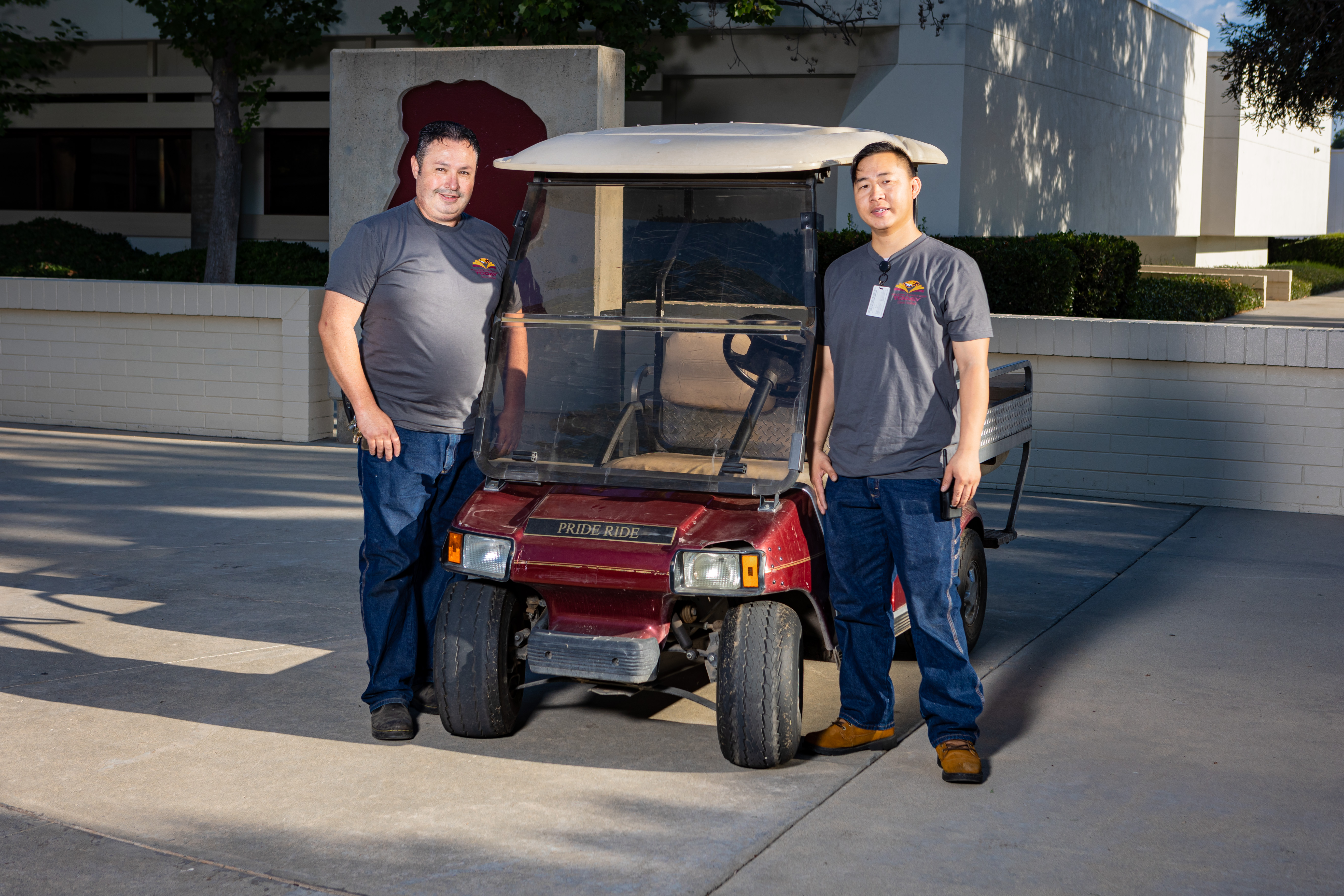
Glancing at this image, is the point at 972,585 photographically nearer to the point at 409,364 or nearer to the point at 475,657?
the point at 475,657

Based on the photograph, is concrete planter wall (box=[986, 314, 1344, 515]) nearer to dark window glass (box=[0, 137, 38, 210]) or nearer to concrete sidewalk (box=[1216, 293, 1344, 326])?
concrete sidewalk (box=[1216, 293, 1344, 326])

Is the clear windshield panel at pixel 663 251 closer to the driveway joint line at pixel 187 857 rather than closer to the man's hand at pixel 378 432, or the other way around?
the man's hand at pixel 378 432

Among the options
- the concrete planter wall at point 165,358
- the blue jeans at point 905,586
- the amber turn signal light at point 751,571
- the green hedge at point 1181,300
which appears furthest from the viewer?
the green hedge at point 1181,300

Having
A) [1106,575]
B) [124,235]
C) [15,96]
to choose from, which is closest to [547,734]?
[1106,575]

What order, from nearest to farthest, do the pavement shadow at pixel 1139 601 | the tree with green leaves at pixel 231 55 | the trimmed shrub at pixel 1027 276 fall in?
the pavement shadow at pixel 1139 601
the trimmed shrub at pixel 1027 276
the tree with green leaves at pixel 231 55

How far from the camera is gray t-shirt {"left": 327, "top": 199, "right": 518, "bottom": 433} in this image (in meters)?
4.35

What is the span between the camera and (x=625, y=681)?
155 inches

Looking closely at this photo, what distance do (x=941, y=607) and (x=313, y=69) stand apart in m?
19.2

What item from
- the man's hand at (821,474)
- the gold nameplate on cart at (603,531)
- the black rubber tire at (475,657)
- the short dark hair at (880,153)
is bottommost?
the black rubber tire at (475,657)

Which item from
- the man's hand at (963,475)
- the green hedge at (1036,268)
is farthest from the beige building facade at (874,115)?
the man's hand at (963,475)

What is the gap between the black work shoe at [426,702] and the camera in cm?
461

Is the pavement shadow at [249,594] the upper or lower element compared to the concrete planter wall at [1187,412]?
lower

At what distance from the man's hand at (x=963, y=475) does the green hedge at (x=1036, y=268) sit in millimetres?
7609

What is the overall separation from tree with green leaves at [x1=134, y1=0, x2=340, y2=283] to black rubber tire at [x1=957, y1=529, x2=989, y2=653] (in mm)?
14404
